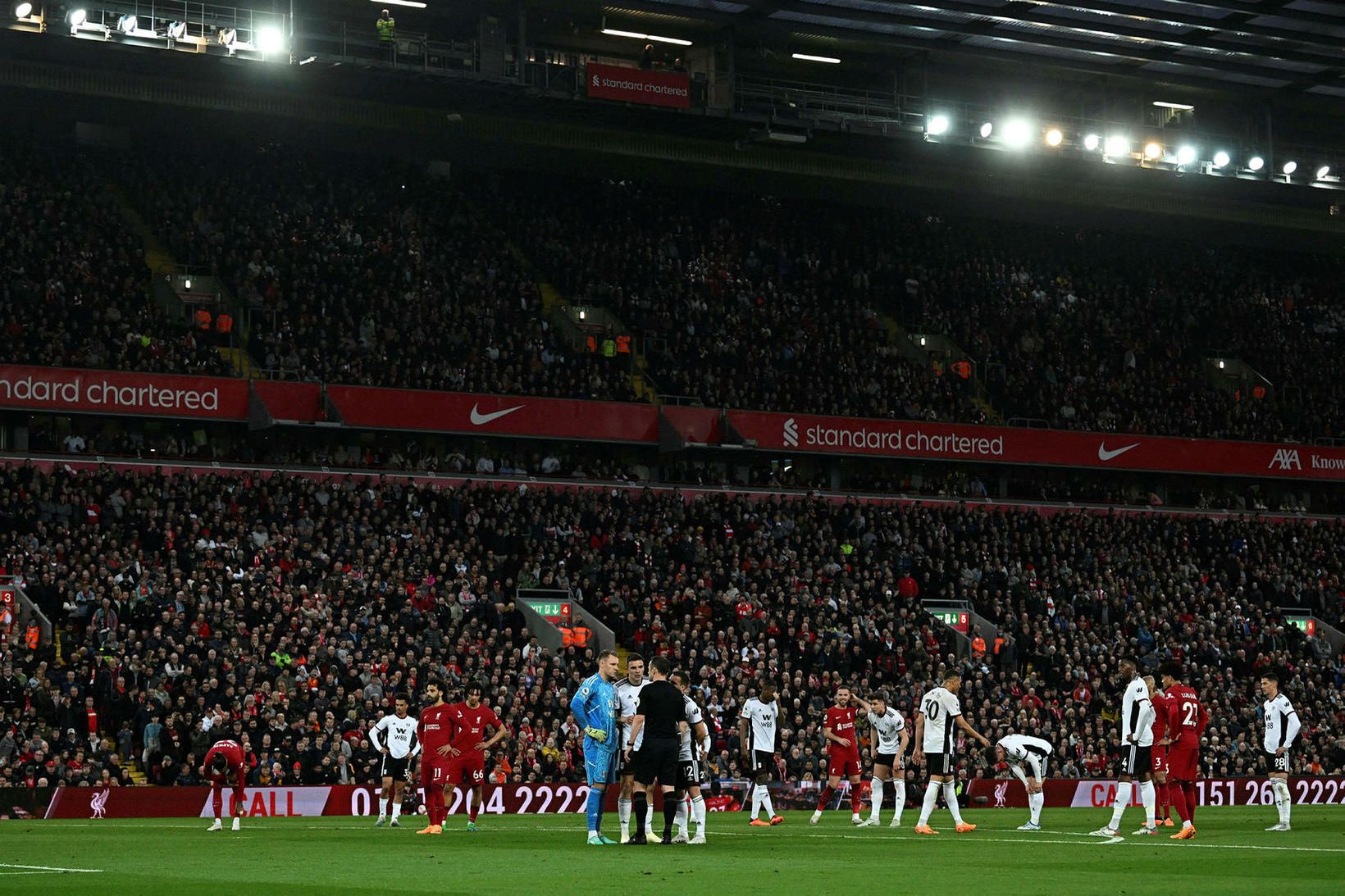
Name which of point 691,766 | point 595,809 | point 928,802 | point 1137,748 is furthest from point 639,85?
point 595,809

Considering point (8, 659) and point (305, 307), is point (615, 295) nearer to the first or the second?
point (305, 307)

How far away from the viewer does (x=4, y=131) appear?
5028cm

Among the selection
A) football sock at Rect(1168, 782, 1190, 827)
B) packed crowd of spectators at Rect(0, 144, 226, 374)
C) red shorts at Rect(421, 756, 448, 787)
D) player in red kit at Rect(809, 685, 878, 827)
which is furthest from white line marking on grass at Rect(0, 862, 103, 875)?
packed crowd of spectators at Rect(0, 144, 226, 374)

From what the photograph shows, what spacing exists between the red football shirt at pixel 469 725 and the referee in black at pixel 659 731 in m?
5.38

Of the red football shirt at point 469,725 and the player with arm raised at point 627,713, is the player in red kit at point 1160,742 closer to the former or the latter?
the player with arm raised at point 627,713

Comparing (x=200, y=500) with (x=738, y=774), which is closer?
(x=738, y=774)

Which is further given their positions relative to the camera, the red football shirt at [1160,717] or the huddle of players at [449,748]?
the huddle of players at [449,748]

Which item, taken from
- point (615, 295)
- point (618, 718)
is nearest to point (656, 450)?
point (615, 295)

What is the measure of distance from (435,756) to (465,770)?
0.52 meters

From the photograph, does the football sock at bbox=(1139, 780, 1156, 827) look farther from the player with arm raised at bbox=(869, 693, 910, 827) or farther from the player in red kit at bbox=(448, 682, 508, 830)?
the player in red kit at bbox=(448, 682, 508, 830)

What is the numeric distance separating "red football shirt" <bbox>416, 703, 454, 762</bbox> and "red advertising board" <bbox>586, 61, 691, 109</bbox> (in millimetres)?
28345

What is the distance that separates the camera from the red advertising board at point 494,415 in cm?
4822

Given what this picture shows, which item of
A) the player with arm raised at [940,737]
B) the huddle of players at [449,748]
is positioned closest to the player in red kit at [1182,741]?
the player with arm raised at [940,737]

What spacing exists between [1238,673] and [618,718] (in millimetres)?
32541
